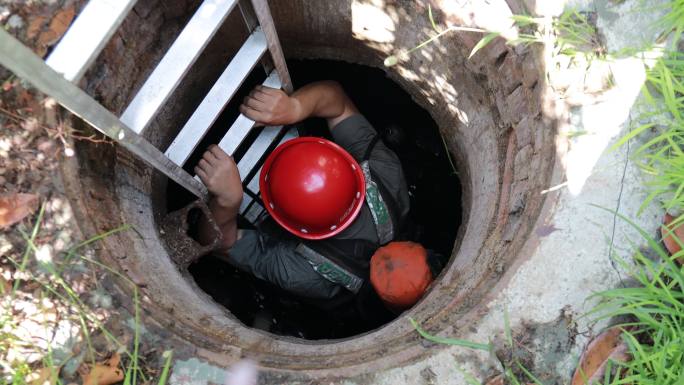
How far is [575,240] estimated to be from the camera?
65.2 inches

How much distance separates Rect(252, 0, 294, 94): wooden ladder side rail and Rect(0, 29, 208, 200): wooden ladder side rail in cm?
63

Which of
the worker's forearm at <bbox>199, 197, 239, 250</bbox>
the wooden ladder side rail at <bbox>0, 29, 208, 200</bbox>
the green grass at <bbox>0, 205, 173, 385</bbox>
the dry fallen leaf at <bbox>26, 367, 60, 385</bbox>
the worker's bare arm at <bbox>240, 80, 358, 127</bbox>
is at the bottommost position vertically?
the dry fallen leaf at <bbox>26, 367, 60, 385</bbox>

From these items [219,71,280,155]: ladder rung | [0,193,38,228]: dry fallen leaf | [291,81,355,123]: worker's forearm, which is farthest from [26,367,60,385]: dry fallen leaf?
[291,81,355,123]: worker's forearm

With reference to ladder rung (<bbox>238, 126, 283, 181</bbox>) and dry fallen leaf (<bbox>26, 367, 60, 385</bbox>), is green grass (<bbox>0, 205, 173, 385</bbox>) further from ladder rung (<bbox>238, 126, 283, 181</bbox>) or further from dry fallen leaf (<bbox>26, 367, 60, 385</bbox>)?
ladder rung (<bbox>238, 126, 283, 181</bbox>)

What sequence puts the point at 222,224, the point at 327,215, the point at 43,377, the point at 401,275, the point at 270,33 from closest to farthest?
1. the point at 43,377
2. the point at 270,33
3. the point at 401,275
4. the point at 222,224
5. the point at 327,215

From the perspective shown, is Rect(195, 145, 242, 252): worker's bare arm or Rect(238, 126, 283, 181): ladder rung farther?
Rect(238, 126, 283, 181): ladder rung

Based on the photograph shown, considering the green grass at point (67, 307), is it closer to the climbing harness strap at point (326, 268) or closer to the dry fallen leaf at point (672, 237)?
the climbing harness strap at point (326, 268)

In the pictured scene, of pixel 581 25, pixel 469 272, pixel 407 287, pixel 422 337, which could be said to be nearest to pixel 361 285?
pixel 407 287

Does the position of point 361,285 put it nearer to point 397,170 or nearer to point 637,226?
point 397,170

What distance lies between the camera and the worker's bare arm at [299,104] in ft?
8.22

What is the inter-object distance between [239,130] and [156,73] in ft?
2.89

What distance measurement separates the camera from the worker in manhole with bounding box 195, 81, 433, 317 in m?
2.51

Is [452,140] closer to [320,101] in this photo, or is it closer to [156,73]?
[320,101]

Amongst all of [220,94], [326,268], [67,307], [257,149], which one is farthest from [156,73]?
[326,268]
